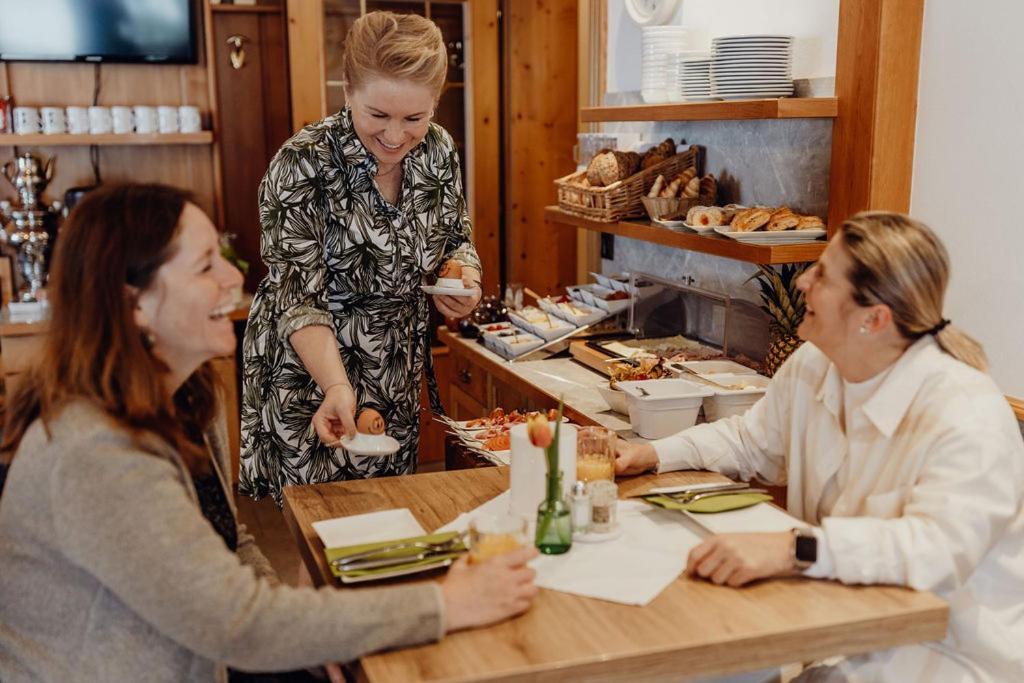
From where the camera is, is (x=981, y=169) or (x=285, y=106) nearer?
(x=981, y=169)

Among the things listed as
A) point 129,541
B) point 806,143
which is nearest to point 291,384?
point 129,541

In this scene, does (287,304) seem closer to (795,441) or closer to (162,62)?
(795,441)

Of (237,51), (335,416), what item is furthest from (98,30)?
(335,416)

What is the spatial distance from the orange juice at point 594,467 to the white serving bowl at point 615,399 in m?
0.77

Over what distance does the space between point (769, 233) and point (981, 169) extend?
1.67ft

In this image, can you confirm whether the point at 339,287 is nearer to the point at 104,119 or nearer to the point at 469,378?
the point at 469,378

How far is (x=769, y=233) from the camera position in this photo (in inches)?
101

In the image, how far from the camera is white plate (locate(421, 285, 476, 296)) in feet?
8.21

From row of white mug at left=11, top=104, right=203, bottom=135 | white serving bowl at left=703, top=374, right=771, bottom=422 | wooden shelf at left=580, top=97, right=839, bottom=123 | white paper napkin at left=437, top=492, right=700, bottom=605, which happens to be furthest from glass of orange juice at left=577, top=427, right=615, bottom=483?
row of white mug at left=11, top=104, right=203, bottom=135

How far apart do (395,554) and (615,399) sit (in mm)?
1271

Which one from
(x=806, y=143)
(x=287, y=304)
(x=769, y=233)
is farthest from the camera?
(x=806, y=143)

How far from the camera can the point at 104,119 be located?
4379 mm

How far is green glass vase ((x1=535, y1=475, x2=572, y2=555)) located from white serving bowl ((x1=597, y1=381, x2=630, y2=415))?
1051mm

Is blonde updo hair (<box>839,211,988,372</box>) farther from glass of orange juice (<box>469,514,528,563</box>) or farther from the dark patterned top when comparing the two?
the dark patterned top
